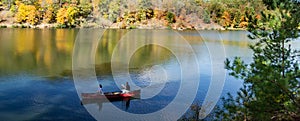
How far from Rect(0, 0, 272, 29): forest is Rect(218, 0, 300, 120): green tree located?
244 feet

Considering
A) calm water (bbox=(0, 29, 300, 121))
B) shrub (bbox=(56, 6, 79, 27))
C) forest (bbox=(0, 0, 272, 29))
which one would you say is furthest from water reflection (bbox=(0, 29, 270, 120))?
forest (bbox=(0, 0, 272, 29))

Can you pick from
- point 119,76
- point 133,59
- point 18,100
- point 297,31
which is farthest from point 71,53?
point 297,31

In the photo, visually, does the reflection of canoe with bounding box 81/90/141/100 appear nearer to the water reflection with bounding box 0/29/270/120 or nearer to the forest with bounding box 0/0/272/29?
the water reflection with bounding box 0/29/270/120

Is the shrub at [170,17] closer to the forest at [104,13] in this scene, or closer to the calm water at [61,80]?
the forest at [104,13]

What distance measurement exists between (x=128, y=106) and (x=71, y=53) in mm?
21277

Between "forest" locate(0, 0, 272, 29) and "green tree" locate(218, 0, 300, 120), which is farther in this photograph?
"forest" locate(0, 0, 272, 29)

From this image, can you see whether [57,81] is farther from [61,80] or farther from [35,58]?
[35,58]

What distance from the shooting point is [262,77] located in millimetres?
7109

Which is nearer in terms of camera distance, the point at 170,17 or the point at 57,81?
the point at 57,81

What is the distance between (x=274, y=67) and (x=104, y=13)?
80.7 m

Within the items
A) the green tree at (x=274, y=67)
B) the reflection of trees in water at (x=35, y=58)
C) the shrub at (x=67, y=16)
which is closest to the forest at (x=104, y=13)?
the shrub at (x=67, y=16)

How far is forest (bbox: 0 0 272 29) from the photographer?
80.7 meters

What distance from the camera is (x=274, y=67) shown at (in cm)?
784

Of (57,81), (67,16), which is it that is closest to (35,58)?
(57,81)
